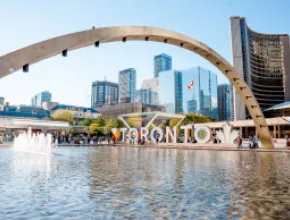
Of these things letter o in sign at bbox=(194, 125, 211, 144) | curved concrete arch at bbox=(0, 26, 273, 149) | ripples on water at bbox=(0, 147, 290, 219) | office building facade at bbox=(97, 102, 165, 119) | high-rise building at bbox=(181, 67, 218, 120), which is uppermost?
high-rise building at bbox=(181, 67, 218, 120)

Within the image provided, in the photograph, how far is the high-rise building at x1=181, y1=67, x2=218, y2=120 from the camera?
18150 centimetres

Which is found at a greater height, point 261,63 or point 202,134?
point 261,63

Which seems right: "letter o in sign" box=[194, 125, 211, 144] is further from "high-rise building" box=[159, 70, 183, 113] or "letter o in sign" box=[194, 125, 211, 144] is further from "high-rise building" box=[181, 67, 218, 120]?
"high-rise building" box=[159, 70, 183, 113]

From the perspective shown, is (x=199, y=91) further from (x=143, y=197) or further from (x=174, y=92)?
(x=143, y=197)

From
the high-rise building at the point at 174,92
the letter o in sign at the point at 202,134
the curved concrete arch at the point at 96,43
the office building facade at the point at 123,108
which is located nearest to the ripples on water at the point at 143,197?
the curved concrete arch at the point at 96,43

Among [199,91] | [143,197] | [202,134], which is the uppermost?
[199,91]

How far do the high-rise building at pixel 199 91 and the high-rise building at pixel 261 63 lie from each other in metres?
48.6

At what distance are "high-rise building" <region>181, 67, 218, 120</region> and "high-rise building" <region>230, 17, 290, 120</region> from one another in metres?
48.6

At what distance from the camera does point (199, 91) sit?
7175 inches

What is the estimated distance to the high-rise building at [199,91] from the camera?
18150 centimetres

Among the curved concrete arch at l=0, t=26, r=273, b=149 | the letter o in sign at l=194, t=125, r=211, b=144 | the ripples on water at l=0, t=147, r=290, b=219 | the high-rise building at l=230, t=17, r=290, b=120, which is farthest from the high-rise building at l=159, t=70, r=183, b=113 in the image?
the ripples on water at l=0, t=147, r=290, b=219

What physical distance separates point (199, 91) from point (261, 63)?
53101 mm

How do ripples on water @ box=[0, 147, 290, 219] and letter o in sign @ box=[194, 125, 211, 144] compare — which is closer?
ripples on water @ box=[0, 147, 290, 219]

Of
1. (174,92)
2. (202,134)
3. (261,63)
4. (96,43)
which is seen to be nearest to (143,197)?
(96,43)
